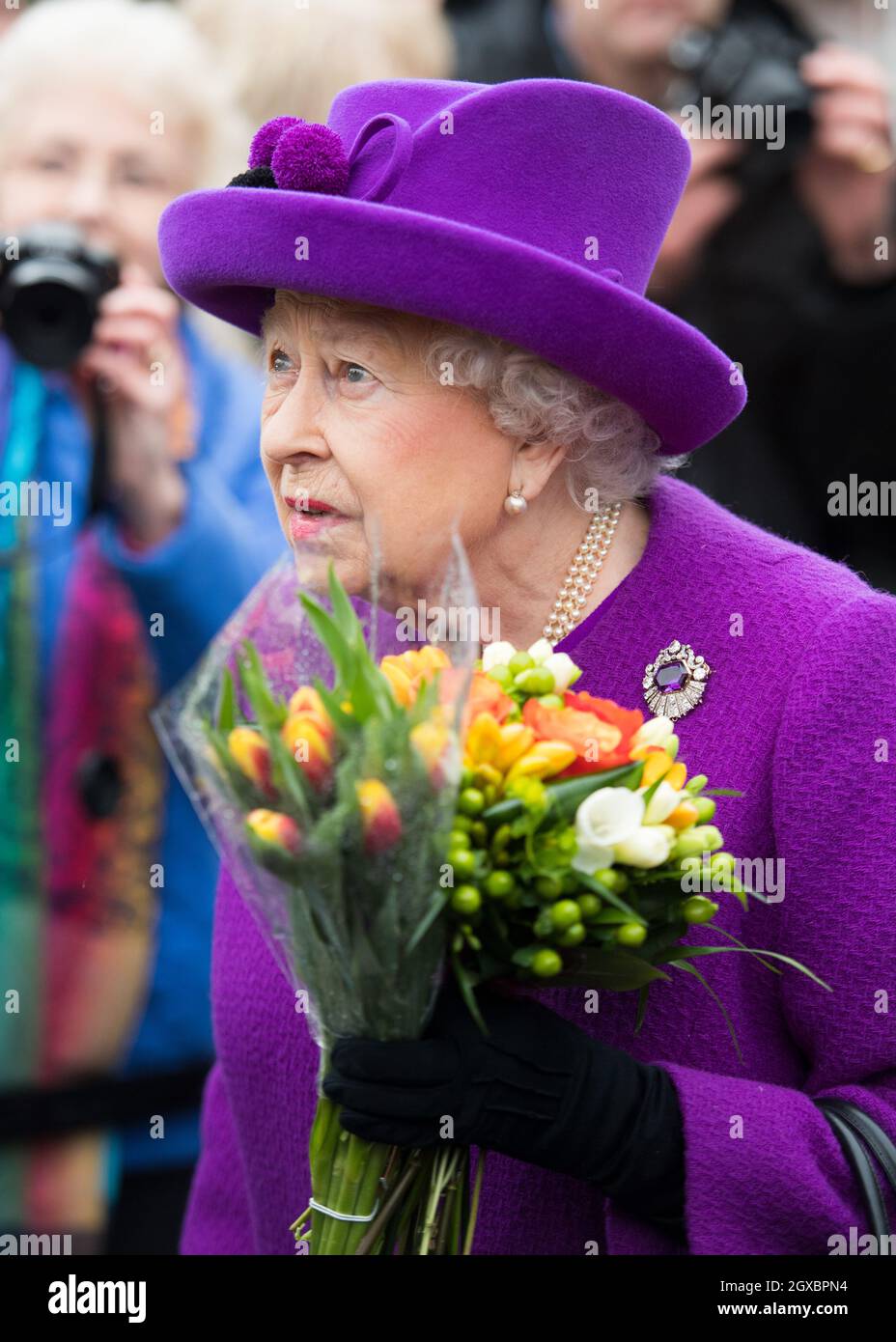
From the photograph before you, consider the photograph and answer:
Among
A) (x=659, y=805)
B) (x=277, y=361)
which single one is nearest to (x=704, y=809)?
(x=659, y=805)

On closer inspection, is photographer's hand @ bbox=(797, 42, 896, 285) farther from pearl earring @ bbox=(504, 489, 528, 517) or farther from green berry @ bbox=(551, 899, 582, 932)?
green berry @ bbox=(551, 899, 582, 932)

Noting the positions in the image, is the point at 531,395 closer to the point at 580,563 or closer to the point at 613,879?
the point at 580,563

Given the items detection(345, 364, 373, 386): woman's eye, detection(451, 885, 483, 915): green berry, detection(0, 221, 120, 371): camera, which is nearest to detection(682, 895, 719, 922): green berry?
detection(451, 885, 483, 915): green berry

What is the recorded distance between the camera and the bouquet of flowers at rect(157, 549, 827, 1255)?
4.96ft

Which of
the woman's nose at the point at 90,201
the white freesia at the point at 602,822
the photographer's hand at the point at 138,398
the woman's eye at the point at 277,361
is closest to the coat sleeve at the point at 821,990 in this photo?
the white freesia at the point at 602,822

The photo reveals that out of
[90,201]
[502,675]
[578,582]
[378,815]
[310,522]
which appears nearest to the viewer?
[378,815]

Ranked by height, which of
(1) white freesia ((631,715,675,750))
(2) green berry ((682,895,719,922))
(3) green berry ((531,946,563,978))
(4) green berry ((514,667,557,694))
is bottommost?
(3) green berry ((531,946,563,978))

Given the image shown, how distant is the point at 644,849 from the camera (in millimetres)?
1526

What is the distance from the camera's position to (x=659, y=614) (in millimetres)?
2020

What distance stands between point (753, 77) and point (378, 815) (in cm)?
205

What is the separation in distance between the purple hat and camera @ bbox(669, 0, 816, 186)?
122cm

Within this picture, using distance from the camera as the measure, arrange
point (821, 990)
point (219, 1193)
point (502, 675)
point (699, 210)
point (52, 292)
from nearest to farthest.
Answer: point (502, 675) < point (821, 990) < point (219, 1193) < point (52, 292) < point (699, 210)

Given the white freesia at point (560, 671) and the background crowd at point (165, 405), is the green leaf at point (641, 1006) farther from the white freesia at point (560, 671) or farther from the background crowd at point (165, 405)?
the background crowd at point (165, 405)

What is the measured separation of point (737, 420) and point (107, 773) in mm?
1289
